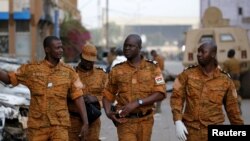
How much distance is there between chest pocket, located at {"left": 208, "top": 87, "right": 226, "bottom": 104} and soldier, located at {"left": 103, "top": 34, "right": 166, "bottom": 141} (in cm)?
64

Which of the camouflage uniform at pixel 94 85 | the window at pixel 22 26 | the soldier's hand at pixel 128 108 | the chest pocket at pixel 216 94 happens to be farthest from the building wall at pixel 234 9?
the chest pocket at pixel 216 94

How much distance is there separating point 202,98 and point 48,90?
4.91ft

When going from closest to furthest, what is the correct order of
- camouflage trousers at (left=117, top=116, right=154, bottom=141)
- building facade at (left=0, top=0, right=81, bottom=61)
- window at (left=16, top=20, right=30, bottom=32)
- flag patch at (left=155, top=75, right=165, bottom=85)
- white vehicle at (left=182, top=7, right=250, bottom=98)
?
camouflage trousers at (left=117, top=116, right=154, bottom=141) < flag patch at (left=155, top=75, right=165, bottom=85) < white vehicle at (left=182, top=7, right=250, bottom=98) < building facade at (left=0, top=0, right=81, bottom=61) < window at (left=16, top=20, right=30, bottom=32)

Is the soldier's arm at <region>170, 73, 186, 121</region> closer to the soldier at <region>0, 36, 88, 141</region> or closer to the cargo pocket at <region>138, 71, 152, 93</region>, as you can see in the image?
the cargo pocket at <region>138, 71, 152, 93</region>

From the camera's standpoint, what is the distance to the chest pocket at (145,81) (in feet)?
22.0

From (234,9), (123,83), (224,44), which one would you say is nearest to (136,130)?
(123,83)

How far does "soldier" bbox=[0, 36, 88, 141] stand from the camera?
6.27m

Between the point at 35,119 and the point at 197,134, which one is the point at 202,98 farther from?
the point at 35,119

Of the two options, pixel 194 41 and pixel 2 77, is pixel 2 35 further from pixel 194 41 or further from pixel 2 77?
pixel 2 77

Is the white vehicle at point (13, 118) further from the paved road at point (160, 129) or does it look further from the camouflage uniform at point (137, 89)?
the camouflage uniform at point (137, 89)

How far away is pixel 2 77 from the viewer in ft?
20.6

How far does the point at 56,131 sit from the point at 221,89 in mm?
1660

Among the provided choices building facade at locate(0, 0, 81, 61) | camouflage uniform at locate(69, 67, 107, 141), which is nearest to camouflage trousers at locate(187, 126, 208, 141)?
camouflage uniform at locate(69, 67, 107, 141)

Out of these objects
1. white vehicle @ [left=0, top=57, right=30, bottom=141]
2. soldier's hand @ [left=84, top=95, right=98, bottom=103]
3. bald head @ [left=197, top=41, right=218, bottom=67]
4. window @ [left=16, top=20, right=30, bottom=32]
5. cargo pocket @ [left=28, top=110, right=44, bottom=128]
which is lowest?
white vehicle @ [left=0, top=57, right=30, bottom=141]
